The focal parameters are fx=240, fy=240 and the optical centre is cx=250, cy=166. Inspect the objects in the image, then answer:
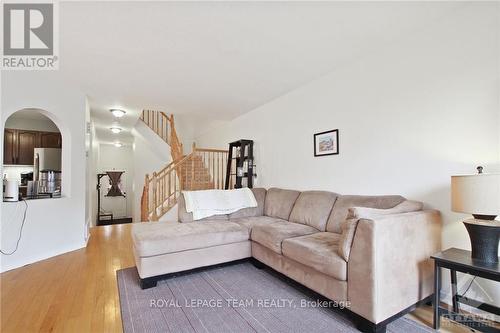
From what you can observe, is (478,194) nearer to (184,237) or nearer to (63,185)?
(184,237)

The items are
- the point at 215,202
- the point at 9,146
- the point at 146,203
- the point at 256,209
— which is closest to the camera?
the point at 215,202

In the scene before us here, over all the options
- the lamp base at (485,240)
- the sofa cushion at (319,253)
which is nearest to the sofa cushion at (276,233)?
the sofa cushion at (319,253)

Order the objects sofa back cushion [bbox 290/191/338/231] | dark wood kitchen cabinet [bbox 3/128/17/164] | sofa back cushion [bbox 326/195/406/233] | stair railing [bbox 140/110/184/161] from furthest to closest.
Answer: stair railing [bbox 140/110/184/161]
dark wood kitchen cabinet [bbox 3/128/17/164]
sofa back cushion [bbox 290/191/338/231]
sofa back cushion [bbox 326/195/406/233]

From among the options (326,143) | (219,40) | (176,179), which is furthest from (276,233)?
(176,179)

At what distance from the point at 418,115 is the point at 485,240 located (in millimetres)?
1184

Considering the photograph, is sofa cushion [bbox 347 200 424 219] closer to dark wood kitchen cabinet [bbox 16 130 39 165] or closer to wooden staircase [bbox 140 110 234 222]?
wooden staircase [bbox 140 110 234 222]

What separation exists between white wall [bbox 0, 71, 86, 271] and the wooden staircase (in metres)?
1.52

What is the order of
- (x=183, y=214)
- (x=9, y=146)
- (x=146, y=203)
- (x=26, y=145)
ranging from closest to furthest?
(x=183, y=214)
(x=9, y=146)
(x=26, y=145)
(x=146, y=203)

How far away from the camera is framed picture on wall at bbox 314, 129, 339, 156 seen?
10.2 feet

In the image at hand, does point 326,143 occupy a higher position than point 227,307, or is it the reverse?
point 326,143

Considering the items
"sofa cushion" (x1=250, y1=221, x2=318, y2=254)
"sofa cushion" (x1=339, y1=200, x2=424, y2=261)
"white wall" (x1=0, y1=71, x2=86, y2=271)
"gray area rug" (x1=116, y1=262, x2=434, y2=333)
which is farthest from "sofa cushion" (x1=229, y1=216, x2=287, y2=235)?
"white wall" (x1=0, y1=71, x2=86, y2=271)

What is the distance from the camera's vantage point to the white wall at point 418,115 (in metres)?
1.89

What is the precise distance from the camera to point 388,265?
5.58ft

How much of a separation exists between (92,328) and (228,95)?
3.37m
